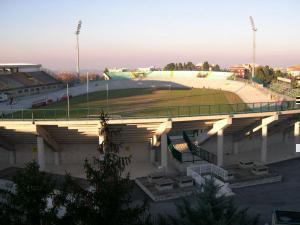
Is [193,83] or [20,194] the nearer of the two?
[20,194]

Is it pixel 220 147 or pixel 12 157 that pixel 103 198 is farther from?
pixel 12 157

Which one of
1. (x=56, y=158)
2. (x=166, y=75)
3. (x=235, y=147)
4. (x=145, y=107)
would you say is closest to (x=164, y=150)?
(x=235, y=147)

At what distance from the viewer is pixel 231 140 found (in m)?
31.4

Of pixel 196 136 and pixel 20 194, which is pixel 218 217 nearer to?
pixel 20 194

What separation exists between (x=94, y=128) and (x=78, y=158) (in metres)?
5.18

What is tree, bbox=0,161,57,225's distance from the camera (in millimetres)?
9078

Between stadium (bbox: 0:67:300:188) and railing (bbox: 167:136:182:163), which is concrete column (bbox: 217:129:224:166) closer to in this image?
stadium (bbox: 0:67:300:188)

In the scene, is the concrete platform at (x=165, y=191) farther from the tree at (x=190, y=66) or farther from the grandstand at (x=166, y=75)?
the tree at (x=190, y=66)

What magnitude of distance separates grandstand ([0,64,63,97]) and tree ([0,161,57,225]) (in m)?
42.5

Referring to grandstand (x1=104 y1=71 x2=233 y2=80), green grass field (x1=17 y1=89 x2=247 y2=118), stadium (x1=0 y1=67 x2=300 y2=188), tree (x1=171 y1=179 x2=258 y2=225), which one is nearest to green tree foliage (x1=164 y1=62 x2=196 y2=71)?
grandstand (x1=104 y1=71 x2=233 y2=80)

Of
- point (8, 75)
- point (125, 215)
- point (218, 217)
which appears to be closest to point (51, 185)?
point (125, 215)

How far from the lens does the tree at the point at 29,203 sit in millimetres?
9078

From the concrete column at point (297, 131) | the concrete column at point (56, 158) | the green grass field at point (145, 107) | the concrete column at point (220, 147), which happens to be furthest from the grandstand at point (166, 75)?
the concrete column at point (56, 158)

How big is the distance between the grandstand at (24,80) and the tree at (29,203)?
42.5m
